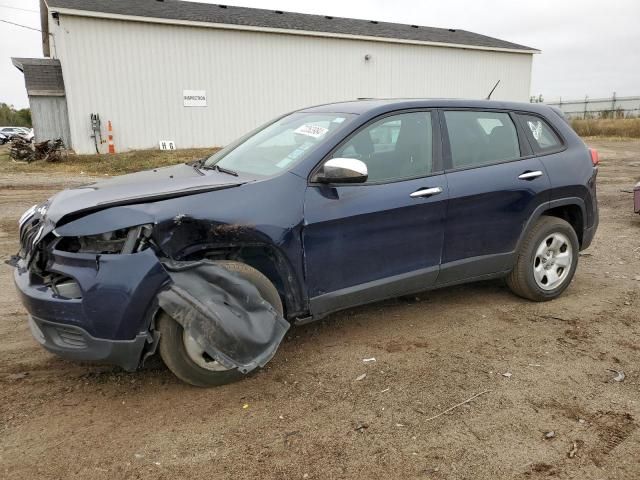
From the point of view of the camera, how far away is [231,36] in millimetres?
20250

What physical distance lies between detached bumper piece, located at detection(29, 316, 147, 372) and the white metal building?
16.9 metres

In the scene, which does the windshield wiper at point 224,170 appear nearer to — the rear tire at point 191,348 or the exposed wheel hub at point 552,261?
the rear tire at point 191,348

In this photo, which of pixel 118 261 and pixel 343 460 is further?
pixel 118 261

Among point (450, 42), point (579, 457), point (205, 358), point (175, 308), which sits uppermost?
point (450, 42)

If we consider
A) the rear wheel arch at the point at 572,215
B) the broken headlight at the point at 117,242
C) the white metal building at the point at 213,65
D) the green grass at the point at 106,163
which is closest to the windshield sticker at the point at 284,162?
the broken headlight at the point at 117,242

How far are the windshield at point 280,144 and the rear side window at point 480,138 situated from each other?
0.92 metres

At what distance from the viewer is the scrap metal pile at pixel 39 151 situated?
16.9m

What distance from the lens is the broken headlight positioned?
9.52 ft

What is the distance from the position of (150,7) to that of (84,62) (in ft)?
13.1

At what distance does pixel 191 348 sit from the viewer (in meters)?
3.08

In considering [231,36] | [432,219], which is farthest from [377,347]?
[231,36]

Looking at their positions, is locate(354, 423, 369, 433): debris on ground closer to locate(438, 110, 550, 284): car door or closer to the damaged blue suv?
the damaged blue suv

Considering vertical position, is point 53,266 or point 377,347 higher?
point 53,266

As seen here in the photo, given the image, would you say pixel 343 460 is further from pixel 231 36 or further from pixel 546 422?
pixel 231 36
